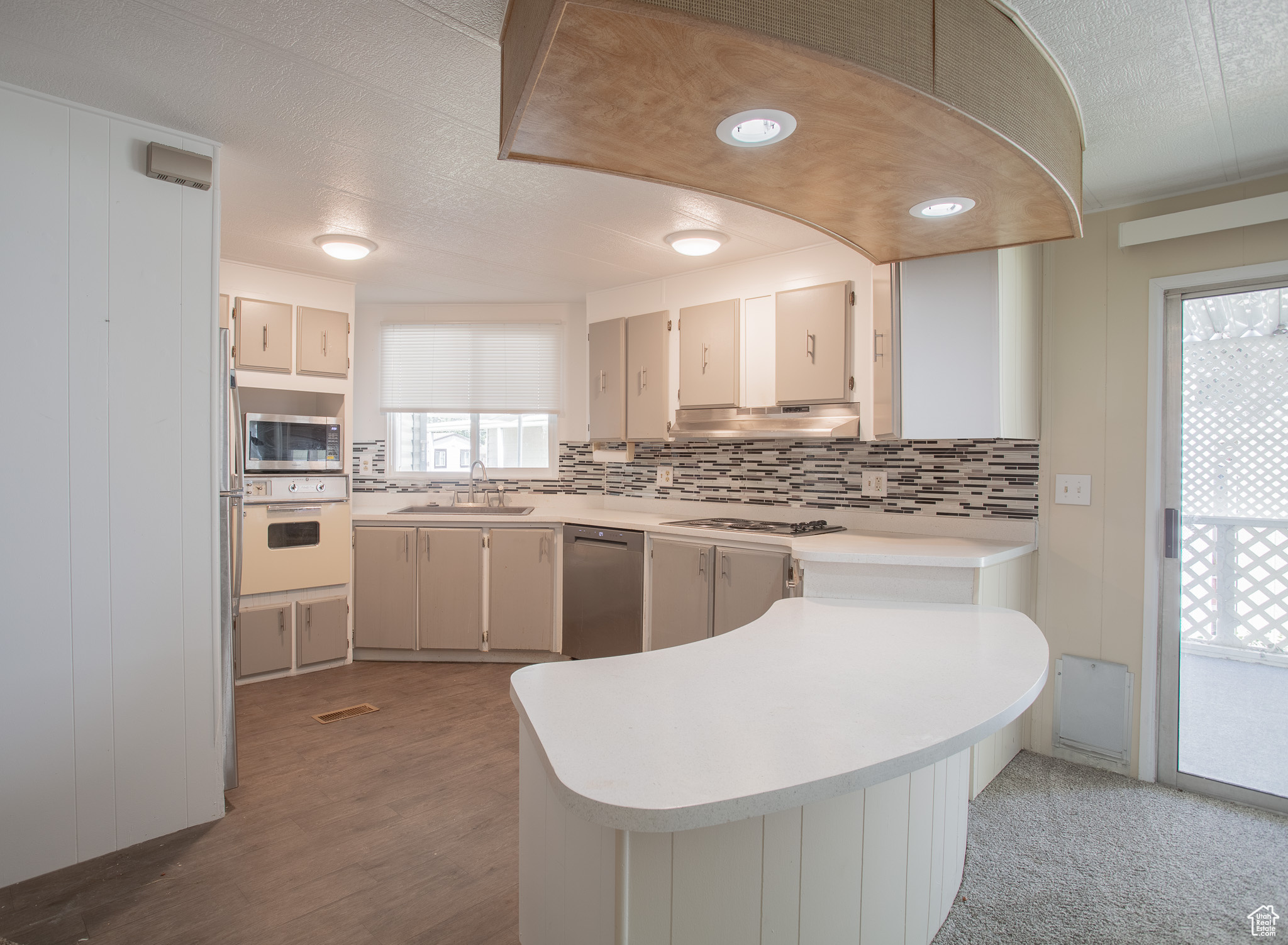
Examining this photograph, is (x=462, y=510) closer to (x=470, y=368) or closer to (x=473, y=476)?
(x=473, y=476)

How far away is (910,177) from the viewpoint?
172cm

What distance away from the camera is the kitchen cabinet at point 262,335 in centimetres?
385

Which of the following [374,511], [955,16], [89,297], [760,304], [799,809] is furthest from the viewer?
[374,511]

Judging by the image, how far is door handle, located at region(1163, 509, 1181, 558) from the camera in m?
2.71

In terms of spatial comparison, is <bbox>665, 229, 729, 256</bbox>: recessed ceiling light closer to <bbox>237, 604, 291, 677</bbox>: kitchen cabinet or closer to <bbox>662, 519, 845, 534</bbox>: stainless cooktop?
<bbox>662, 519, 845, 534</bbox>: stainless cooktop

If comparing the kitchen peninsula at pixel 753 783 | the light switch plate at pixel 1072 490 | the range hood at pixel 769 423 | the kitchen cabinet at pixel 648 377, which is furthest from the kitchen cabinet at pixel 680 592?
the kitchen peninsula at pixel 753 783

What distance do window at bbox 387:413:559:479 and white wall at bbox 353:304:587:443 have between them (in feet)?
0.69

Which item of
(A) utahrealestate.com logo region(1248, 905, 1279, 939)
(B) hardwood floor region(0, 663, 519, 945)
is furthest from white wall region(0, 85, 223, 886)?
(A) utahrealestate.com logo region(1248, 905, 1279, 939)

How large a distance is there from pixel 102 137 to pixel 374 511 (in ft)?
9.15

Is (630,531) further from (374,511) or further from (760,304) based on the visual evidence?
(374,511)

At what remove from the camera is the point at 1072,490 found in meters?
2.93

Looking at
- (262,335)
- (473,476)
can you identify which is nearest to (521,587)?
(473,476)

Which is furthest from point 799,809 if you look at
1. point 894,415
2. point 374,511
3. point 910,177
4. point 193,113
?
point 374,511

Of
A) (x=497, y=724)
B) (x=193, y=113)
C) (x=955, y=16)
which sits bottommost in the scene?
(x=497, y=724)
